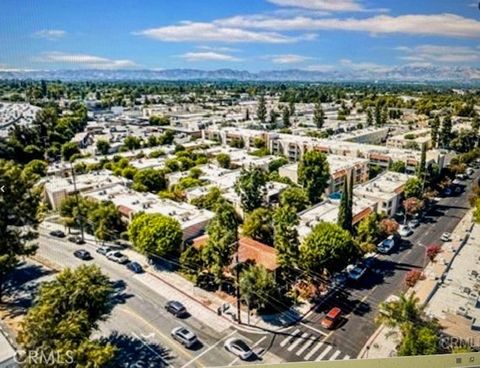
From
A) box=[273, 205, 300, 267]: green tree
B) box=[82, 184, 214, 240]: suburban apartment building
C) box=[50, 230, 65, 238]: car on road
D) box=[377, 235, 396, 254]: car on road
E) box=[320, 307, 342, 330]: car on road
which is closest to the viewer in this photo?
box=[50, 230, 65, 238]: car on road

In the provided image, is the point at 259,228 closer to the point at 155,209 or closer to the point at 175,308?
the point at 155,209

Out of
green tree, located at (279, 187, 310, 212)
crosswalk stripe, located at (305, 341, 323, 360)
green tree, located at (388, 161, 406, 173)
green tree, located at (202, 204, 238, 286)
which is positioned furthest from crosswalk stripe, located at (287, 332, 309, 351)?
green tree, located at (388, 161, 406, 173)

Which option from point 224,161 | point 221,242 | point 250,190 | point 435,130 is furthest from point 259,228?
point 435,130

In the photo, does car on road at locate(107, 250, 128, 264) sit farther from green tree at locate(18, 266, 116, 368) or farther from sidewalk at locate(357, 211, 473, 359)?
sidewalk at locate(357, 211, 473, 359)

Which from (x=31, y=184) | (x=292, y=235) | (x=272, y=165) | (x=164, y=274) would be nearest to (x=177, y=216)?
(x=164, y=274)

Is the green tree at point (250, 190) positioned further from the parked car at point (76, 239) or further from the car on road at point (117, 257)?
the parked car at point (76, 239)
